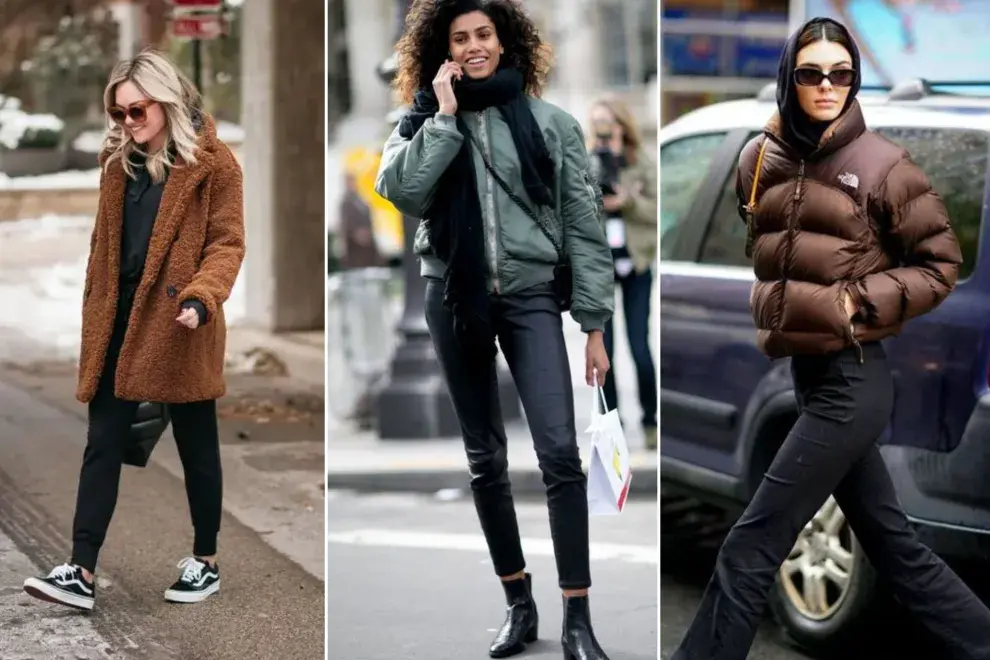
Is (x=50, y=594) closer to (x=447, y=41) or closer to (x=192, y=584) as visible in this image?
(x=192, y=584)

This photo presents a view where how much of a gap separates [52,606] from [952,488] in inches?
107

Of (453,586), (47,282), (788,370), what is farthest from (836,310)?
(47,282)

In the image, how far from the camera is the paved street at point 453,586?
445cm

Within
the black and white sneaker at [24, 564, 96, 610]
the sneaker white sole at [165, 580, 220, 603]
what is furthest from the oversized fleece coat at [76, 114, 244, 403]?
the sneaker white sole at [165, 580, 220, 603]

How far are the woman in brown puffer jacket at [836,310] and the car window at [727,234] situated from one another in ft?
2.44

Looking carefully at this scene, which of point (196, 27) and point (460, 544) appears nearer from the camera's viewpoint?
point (460, 544)

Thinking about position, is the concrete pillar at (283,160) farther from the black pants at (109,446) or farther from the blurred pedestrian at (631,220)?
the black pants at (109,446)

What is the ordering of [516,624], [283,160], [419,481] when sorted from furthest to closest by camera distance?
[283,160]
[419,481]
[516,624]

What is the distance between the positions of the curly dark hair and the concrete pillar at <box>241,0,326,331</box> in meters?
2.48

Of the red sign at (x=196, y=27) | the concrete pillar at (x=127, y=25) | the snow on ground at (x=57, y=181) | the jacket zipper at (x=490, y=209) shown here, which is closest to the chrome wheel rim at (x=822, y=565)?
the jacket zipper at (x=490, y=209)

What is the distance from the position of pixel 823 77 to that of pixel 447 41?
1.01m

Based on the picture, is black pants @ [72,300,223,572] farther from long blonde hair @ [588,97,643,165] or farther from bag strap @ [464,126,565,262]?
long blonde hair @ [588,97,643,165]

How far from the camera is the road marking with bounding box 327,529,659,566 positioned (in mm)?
4914

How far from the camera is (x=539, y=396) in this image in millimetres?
3963
